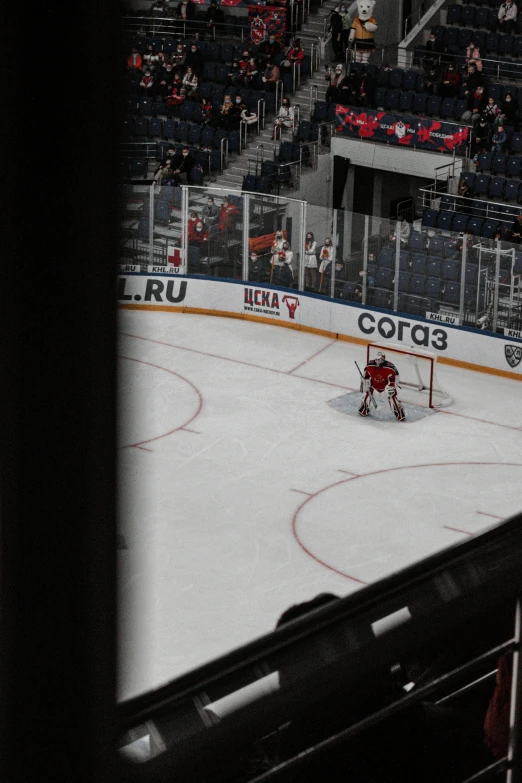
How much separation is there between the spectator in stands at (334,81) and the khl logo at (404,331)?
6.73m

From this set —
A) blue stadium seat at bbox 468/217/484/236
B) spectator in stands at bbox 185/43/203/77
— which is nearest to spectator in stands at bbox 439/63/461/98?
blue stadium seat at bbox 468/217/484/236

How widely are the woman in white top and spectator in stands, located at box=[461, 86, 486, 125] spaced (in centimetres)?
492

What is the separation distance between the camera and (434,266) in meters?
17.1

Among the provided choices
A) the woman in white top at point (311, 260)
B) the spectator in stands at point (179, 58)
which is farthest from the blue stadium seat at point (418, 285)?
the spectator in stands at point (179, 58)

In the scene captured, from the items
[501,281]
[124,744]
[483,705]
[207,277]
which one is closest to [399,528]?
[501,281]

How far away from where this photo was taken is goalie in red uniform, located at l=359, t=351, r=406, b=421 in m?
15.1

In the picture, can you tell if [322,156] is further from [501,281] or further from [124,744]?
[124,744]

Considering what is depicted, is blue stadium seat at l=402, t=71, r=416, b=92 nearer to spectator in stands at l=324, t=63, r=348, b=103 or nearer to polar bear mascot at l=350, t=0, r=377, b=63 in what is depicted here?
spectator in stands at l=324, t=63, r=348, b=103

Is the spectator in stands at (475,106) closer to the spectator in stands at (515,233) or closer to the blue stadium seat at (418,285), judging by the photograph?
the spectator in stands at (515,233)

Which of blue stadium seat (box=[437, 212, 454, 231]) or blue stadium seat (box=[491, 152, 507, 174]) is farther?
blue stadium seat (box=[491, 152, 507, 174])

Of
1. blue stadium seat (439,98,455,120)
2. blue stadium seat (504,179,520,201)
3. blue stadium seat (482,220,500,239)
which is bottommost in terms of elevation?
blue stadium seat (482,220,500,239)

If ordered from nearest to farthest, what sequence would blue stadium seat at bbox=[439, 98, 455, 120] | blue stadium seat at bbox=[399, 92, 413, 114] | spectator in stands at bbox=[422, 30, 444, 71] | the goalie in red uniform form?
the goalie in red uniform
blue stadium seat at bbox=[439, 98, 455, 120]
blue stadium seat at bbox=[399, 92, 413, 114]
spectator in stands at bbox=[422, 30, 444, 71]

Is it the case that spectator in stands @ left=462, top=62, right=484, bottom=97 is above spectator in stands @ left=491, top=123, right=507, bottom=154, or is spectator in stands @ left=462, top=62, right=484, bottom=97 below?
above

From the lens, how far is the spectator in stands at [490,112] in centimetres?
2156
